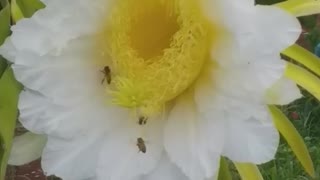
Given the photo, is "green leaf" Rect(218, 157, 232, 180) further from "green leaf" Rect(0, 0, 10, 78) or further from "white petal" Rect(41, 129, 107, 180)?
"green leaf" Rect(0, 0, 10, 78)

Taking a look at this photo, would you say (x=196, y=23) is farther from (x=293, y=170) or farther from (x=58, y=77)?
(x=293, y=170)

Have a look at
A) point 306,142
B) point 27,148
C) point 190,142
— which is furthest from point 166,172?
point 306,142

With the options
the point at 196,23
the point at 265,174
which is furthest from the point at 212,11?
the point at 265,174

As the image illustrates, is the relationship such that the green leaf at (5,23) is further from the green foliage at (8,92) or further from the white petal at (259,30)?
the white petal at (259,30)

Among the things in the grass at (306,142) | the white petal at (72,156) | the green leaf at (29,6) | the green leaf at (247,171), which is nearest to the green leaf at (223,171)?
the green leaf at (247,171)

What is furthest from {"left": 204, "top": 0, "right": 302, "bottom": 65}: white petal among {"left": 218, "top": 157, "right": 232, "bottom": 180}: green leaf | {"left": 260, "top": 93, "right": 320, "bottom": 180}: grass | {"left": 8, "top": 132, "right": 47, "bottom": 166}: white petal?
{"left": 260, "top": 93, "right": 320, "bottom": 180}: grass

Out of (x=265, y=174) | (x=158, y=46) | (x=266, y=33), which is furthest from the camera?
(x=265, y=174)
